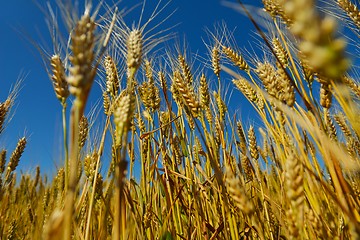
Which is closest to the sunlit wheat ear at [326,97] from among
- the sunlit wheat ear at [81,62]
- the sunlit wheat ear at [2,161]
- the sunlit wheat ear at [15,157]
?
the sunlit wheat ear at [81,62]

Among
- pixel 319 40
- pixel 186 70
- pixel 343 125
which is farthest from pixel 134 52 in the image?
pixel 343 125

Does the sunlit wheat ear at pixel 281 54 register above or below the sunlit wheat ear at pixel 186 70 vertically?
below

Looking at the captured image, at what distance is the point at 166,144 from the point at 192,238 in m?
0.66

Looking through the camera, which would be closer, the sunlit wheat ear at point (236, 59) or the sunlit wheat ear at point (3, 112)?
the sunlit wheat ear at point (3, 112)

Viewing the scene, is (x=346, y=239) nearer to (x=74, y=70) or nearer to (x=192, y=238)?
(x=192, y=238)

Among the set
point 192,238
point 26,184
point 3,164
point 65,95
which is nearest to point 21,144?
point 3,164

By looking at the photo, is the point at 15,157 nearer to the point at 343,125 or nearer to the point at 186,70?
the point at 186,70

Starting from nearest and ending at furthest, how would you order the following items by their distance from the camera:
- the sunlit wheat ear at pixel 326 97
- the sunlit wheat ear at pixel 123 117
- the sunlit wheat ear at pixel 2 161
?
1. the sunlit wheat ear at pixel 123 117
2. the sunlit wheat ear at pixel 326 97
3. the sunlit wheat ear at pixel 2 161

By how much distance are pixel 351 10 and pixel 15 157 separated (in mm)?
2346

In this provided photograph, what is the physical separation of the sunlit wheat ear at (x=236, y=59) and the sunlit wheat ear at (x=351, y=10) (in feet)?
2.07

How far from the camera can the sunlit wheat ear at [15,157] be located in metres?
2.05

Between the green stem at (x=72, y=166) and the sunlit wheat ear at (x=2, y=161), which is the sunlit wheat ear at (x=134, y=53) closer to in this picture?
the green stem at (x=72, y=166)

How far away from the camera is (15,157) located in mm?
2143

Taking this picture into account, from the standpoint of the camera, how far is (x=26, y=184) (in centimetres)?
515
